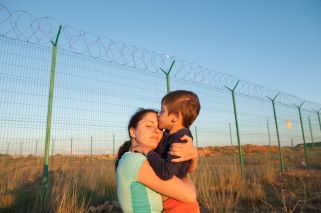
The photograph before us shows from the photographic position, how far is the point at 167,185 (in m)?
1.56

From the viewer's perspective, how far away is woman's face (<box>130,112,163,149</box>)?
5.92ft

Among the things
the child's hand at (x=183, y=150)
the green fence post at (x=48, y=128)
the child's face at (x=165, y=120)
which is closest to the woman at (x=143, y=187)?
the child's hand at (x=183, y=150)

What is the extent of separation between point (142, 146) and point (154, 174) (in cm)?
24

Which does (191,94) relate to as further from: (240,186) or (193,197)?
(240,186)

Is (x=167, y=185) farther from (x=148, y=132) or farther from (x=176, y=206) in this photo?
(x=148, y=132)

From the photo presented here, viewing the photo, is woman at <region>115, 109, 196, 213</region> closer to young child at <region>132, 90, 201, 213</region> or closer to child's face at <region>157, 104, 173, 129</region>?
young child at <region>132, 90, 201, 213</region>

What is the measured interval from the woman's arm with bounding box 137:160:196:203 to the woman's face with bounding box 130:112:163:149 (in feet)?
0.87

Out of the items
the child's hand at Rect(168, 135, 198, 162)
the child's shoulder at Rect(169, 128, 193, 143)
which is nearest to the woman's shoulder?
the child's hand at Rect(168, 135, 198, 162)

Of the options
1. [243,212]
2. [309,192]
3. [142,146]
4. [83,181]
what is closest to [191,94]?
[142,146]

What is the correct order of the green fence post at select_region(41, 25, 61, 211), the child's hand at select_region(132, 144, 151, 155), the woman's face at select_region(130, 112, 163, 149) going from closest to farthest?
the child's hand at select_region(132, 144, 151, 155) < the woman's face at select_region(130, 112, 163, 149) < the green fence post at select_region(41, 25, 61, 211)

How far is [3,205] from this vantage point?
4.05m

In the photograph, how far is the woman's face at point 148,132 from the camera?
5.92 feet

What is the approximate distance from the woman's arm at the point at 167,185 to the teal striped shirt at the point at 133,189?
4 centimetres

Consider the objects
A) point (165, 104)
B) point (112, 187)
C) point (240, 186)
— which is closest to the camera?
point (165, 104)
